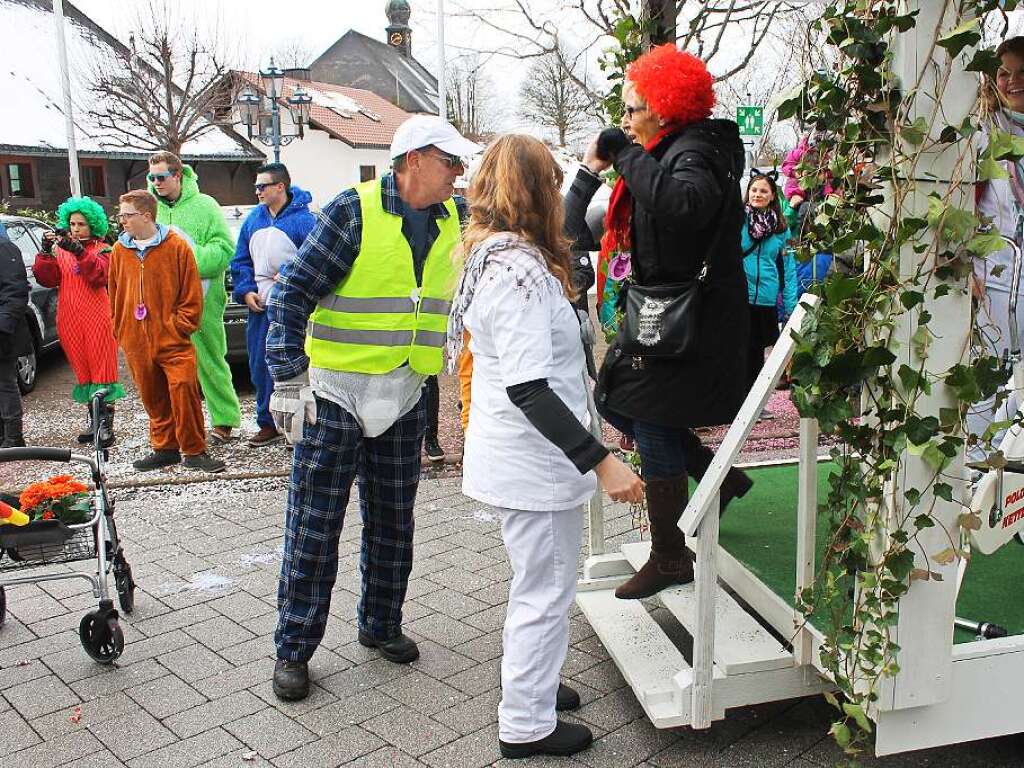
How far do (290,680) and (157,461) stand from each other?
12.4ft

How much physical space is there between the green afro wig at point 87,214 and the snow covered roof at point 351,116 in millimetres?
36855

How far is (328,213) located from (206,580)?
7.23 ft

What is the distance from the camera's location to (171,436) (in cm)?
705

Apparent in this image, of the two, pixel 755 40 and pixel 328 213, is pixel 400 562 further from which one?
pixel 755 40

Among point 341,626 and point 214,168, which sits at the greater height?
point 214,168

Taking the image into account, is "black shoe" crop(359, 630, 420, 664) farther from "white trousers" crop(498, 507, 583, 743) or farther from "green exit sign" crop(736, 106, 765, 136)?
"green exit sign" crop(736, 106, 765, 136)

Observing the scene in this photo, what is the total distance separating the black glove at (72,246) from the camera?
759 cm

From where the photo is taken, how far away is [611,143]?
3.46 meters

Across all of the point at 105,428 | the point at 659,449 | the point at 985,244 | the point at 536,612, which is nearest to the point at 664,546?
the point at 659,449

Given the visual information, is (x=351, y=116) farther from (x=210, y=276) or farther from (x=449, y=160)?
(x=449, y=160)

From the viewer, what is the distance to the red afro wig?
328cm

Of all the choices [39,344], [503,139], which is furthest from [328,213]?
[39,344]

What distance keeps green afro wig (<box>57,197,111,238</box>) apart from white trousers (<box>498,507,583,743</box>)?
5.94 metres

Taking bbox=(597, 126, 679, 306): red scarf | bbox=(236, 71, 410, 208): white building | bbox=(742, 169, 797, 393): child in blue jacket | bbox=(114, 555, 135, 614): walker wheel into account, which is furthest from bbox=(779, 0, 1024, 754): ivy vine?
bbox=(236, 71, 410, 208): white building
